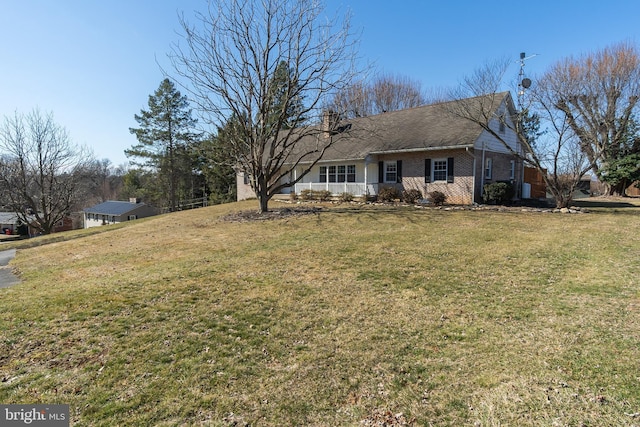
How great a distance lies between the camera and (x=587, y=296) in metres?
5.04

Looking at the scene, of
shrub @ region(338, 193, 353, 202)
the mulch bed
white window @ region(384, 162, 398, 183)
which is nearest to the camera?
the mulch bed

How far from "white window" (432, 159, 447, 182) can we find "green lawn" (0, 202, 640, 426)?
29.6 ft

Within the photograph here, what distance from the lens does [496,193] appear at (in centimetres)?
1545

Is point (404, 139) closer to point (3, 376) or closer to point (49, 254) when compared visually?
point (49, 254)

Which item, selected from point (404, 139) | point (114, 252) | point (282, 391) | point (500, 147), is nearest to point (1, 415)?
point (282, 391)

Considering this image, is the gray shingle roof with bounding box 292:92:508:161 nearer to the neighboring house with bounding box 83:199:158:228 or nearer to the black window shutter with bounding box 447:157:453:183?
the black window shutter with bounding box 447:157:453:183

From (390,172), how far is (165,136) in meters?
28.9

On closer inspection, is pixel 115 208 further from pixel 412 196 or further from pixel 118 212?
pixel 412 196

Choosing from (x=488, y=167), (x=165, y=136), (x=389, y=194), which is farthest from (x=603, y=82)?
(x=165, y=136)

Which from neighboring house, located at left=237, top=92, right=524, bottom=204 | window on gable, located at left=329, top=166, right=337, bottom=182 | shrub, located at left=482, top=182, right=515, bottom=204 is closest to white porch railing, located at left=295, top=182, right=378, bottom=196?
neighboring house, located at left=237, top=92, right=524, bottom=204

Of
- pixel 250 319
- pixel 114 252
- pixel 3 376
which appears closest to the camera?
pixel 3 376

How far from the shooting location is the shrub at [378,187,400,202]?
1772cm

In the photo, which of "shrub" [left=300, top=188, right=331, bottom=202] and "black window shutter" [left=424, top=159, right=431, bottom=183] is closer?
"black window shutter" [left=424, top=159, right=431, bottom=183]

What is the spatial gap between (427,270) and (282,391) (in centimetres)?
433
